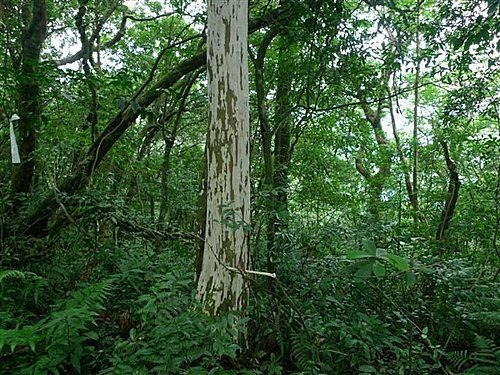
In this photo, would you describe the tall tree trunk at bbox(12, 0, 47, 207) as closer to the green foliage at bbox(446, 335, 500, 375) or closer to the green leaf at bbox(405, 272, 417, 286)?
the green leaf at bbox(405, 272, 417, 286)

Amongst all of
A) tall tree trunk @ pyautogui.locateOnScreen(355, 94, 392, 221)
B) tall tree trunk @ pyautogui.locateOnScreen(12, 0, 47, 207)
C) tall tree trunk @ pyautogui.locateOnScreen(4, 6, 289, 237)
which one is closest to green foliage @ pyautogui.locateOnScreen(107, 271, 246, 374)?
tall tree trunk @ pyautogui.locateOnScreen(4, 6, 289, 237)

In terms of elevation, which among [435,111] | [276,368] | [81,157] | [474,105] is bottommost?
[276,368]

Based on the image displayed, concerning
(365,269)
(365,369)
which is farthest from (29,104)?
(365,369)

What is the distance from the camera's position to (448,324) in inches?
134

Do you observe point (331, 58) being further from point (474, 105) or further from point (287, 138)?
point (474, 105)

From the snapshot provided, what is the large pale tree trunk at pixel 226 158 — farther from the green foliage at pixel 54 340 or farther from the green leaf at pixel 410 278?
the green leaf at pixel 410 278

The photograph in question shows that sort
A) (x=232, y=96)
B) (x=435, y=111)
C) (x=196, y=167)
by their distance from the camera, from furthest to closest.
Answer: (x=435, y=111), (x=196, y=167), (x=232, y=96)

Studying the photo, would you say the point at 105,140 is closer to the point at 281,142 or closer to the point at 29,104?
the point at 29,104

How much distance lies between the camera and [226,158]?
288cm

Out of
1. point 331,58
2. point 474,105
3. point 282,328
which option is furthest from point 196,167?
point 282,328

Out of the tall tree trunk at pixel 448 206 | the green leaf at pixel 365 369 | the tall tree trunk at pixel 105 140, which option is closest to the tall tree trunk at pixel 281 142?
the tall tree trunk at pixel 105 140

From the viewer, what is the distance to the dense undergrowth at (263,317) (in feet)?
7.76

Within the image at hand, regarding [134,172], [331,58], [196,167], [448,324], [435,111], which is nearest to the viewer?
[448,324]

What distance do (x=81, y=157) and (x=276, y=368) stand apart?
330cm
